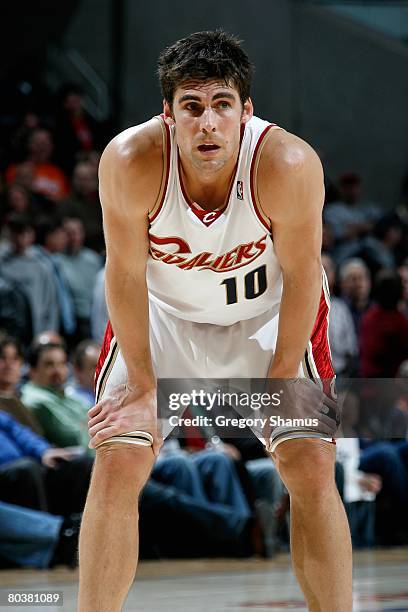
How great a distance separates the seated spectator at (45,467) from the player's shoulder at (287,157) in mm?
3540

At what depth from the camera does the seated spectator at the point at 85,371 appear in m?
7.44

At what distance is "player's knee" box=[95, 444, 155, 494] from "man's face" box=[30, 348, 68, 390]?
3805mm

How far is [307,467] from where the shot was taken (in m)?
3.50

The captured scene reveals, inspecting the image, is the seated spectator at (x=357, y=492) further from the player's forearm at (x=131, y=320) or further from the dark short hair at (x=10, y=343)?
the player's forearm at (x=131, y=320)

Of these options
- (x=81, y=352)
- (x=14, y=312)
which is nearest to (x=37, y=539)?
(x=81, y=352)

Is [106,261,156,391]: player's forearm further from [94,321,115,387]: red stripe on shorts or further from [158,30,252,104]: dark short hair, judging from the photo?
[158,30,252,104]: dark short hair

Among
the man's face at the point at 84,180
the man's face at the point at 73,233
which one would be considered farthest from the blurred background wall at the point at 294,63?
the man's face at the point at 73,233

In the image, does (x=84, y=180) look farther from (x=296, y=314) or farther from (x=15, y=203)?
(x=296, y=314)

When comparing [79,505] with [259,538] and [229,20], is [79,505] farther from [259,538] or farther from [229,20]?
[229,20]

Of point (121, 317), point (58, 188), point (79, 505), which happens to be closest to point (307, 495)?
point (121, 317)

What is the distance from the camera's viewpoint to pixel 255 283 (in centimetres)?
378

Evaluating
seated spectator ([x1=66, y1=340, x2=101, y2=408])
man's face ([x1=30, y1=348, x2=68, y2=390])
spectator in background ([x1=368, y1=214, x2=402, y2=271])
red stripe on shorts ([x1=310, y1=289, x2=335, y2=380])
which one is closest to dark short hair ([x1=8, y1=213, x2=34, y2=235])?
seated spectator ([x1=66, y1=340, x2=101, y2=408])

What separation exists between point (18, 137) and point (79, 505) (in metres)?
4.83

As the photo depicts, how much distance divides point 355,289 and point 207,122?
5.96 m
